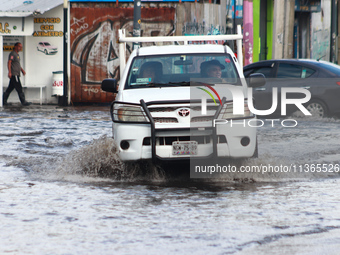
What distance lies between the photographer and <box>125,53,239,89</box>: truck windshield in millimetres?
10039

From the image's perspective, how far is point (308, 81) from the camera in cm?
1750

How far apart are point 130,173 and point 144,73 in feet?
4.72

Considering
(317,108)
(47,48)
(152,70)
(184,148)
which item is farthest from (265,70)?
(184,148)

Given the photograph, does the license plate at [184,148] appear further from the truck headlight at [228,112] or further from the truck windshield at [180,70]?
the truck windshield at [180,70]

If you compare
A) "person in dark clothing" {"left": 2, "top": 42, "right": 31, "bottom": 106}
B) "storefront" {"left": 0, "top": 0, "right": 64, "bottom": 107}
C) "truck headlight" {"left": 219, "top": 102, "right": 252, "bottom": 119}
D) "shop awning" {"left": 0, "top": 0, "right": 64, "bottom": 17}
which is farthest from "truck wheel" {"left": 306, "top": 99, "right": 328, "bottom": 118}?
"storefront" {"left": 0, "top": 0, "right": 64, "bottom": 107}

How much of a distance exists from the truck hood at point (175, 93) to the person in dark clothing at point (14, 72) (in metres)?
14.1

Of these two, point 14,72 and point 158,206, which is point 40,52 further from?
point 158,206

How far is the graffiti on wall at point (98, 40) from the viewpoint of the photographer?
2431 cm

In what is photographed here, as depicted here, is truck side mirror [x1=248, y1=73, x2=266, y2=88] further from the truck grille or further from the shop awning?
the shop awning

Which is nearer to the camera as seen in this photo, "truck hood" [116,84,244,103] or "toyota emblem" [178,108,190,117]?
"toyota emblem" [178,108,190,117]

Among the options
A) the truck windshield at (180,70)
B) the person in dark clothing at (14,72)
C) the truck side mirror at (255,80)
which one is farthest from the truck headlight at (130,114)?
the person in dark clothing at (14,72)

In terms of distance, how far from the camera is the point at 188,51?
34.6 ft

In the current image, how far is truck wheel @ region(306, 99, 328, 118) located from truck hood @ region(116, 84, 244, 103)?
8004mm

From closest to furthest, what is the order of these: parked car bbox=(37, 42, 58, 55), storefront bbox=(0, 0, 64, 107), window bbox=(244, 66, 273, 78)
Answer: window bbox=(244, 66, 273, 78) < storefront bbox=(0, 0, 64, 107) < parked car bbox=(37, 42, 58, 55)
